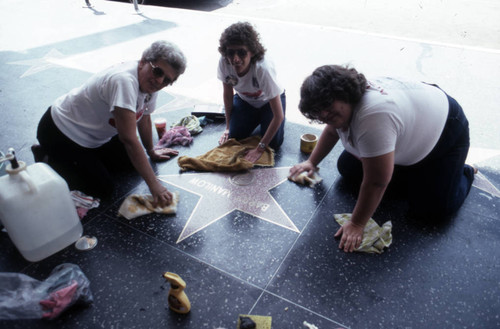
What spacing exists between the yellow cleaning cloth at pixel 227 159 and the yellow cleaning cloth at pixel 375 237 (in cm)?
107

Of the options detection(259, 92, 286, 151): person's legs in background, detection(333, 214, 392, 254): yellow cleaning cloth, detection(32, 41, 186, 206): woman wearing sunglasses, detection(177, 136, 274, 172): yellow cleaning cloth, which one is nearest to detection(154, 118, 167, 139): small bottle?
detection(32, 41, 186, 206): woman wearing sunglasses

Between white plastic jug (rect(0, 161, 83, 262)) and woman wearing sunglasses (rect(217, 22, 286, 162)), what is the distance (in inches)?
61.9

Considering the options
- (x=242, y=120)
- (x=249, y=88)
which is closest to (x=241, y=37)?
(x=249, y=88)

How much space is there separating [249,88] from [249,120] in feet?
1.26

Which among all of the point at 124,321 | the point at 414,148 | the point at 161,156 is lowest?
the point at 124,321

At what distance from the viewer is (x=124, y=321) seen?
69.7 inches

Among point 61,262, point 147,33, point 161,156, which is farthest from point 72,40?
point 61,262

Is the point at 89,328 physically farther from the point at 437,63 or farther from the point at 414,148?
the point at 437,63

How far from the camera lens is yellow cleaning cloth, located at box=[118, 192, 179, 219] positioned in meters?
2.42

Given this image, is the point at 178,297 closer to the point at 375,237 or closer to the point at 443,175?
the point at 375,237

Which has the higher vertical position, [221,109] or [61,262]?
[221,109]

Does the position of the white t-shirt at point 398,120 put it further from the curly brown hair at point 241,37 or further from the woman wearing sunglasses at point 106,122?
the woman wearing sunglasses at point 106,122

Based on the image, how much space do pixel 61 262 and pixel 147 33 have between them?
217 inches

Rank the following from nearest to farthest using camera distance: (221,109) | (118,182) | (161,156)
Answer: (118,182)
(161,156)
(221,109)
